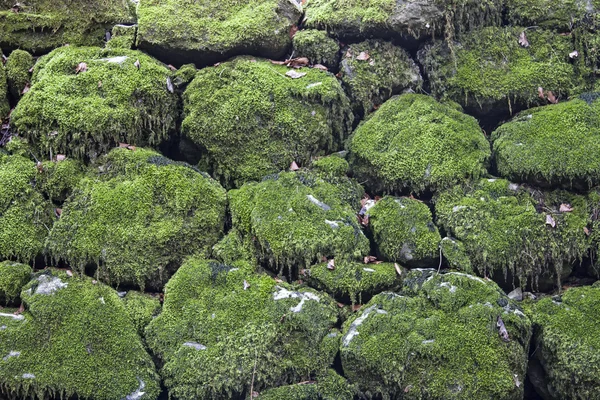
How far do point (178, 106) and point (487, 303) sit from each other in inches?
143

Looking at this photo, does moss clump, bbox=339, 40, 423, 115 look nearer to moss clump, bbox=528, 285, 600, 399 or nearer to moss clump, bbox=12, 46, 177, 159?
moss clump, bbox=12, 46, 177, 159

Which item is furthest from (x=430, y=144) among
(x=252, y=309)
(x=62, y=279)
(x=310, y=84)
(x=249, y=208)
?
(x=62, y=279)

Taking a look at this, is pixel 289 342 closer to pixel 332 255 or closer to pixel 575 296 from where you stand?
pixel 332 255

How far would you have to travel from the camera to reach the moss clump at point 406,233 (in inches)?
216

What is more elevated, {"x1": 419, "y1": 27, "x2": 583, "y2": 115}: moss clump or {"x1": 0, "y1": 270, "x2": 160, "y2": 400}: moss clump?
{"x1": 419, "y1": 27, "x2": 583, "y2": 115}: moss clump

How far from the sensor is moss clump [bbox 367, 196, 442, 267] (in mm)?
5492

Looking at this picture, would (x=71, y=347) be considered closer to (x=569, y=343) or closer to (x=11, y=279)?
(x=11, y=279)

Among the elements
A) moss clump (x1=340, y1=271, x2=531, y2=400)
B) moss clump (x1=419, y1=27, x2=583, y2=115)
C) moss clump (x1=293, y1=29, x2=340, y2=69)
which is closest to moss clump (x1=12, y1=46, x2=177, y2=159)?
moss clump (x1=293, y1=29, x2=340, y2=69)

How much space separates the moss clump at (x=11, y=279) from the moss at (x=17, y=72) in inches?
79.8

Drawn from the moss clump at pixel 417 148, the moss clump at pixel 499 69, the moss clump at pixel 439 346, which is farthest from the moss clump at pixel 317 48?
the moss clump at pixel 439 346

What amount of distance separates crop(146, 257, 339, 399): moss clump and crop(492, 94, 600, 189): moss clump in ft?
7.80

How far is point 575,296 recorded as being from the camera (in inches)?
206

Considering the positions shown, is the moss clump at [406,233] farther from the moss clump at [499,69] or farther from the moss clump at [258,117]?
the moss clump at [499,69]

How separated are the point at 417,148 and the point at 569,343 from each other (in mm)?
2281
